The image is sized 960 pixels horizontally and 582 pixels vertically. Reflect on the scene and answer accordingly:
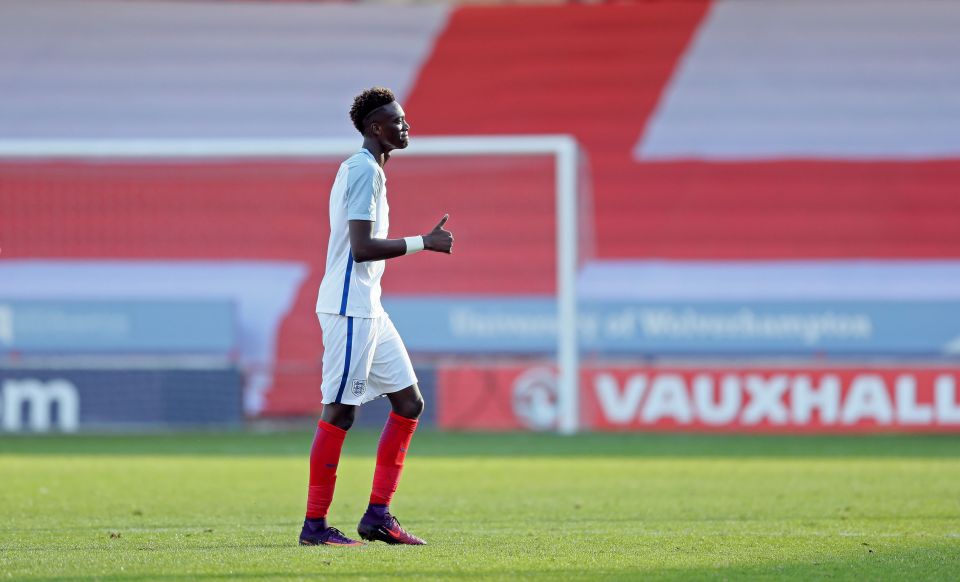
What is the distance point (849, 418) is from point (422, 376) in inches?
178

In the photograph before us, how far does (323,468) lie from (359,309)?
0.67m

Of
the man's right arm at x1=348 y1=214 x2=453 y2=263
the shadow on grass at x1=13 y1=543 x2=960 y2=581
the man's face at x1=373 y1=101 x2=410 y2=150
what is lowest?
the shadow on grass at x1=13 y1=543 x2=960 y2=581

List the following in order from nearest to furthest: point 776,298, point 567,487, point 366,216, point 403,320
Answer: point 366,216
point 567,487
point 403,320
point 776,298

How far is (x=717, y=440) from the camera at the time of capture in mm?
14117

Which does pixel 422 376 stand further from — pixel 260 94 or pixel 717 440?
pixel 260 94

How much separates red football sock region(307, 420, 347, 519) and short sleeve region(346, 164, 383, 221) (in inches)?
34.1

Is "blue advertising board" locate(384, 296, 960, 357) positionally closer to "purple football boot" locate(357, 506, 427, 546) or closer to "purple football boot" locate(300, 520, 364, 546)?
"purple football boot" locate(357, 506, 427, 546)

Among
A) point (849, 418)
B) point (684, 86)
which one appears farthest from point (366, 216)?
point (684, 86)

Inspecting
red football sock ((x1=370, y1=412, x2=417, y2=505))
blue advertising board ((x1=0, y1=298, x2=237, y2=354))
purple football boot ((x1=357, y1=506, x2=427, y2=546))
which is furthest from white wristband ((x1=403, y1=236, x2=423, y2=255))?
blue advertising board ((x1=0, y1=298, x2=237, y2=354))

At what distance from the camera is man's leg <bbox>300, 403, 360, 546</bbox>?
588 centimetres

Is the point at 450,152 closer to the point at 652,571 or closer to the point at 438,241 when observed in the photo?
the point at 438,241

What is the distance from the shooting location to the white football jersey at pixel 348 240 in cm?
582

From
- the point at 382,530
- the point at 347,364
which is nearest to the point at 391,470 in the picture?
the point at 382,530

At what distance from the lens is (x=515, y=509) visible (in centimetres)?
789
